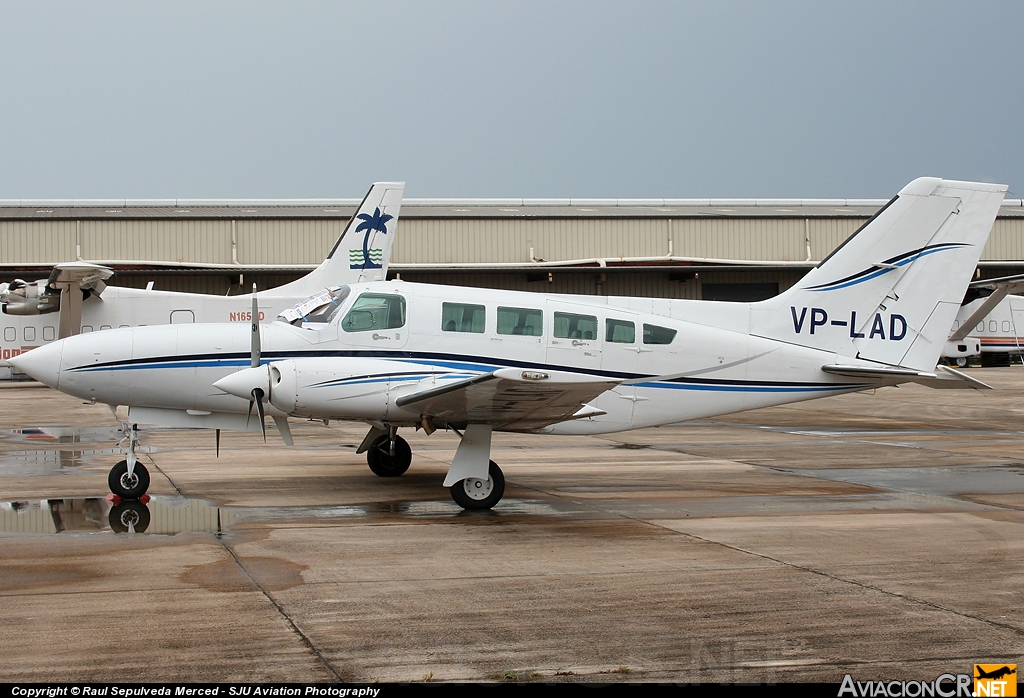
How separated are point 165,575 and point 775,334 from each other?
8.40m

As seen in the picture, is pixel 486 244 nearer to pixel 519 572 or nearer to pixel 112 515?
pixel 112 515

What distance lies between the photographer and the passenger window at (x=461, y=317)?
447 inches

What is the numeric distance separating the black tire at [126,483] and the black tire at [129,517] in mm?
96

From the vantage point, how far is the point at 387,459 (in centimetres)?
1323

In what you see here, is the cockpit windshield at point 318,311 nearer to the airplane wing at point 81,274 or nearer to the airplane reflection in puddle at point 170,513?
the airplane reflection in puddle at point 170,513

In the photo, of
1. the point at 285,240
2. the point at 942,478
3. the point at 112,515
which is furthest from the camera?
the point at 285,240

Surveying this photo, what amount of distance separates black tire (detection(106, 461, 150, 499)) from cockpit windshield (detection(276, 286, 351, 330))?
7.70ft

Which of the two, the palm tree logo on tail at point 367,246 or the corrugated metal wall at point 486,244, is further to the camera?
the corrugated metal wall at point 486,244

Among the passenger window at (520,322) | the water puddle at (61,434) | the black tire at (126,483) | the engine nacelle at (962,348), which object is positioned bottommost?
the engine nacelle at (962,348)

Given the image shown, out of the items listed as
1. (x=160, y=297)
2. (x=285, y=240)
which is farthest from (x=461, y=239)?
(x=160, y=297)

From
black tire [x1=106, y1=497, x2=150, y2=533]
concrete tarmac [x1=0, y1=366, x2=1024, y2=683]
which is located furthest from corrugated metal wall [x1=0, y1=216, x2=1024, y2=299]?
black tire [x1=106, y1=497, x2=150, y2=533]

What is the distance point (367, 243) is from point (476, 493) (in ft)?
A: 63.7

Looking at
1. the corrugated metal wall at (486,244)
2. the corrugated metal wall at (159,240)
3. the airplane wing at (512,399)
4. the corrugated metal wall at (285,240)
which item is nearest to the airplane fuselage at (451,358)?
the airplane wing at (512,399)

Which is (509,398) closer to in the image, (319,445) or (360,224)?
(319,445)
